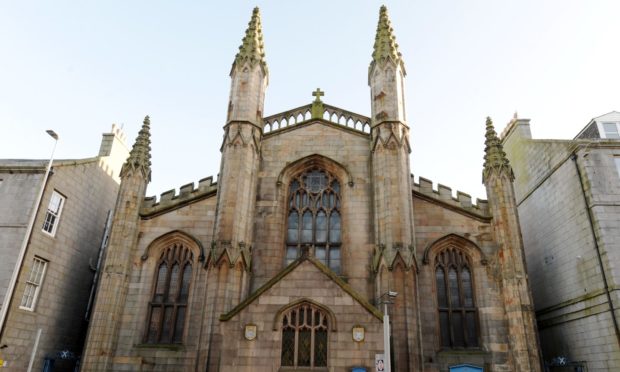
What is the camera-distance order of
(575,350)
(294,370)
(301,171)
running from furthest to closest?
(301,171)
(575,350)
(294,370)

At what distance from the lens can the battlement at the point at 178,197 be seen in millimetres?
20206

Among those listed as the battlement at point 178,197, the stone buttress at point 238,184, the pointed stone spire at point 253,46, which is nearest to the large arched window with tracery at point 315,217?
the stone buttress at point 238,184

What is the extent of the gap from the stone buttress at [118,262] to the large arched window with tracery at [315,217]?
22.2 feet

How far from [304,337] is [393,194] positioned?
7.26 meters

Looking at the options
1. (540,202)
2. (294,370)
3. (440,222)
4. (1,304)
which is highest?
(540,202)

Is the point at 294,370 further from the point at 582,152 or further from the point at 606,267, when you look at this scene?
the point at 582,152

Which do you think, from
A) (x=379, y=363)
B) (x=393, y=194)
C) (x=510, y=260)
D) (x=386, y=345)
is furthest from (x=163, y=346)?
(x=510, y=260)

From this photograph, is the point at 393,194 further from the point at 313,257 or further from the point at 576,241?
the point at 576,241

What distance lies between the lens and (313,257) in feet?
50.6

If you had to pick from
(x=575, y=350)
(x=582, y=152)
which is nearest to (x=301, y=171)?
(x=582, y=152)

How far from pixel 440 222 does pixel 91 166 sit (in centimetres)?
1731

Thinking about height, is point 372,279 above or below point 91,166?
below

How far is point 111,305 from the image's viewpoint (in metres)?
17.9

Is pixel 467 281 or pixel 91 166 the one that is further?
pixel 91 166
